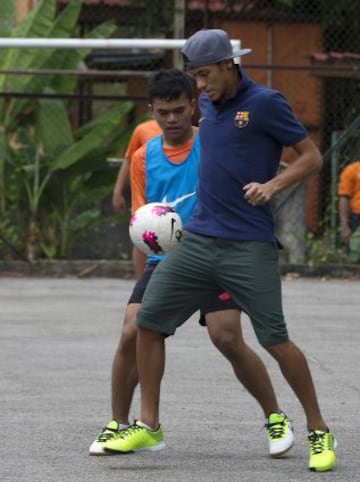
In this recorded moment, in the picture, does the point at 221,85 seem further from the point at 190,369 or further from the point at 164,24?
the point at 164,24

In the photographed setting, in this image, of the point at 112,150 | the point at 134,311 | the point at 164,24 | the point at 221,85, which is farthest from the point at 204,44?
the point at 164,24

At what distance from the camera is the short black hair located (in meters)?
7.09

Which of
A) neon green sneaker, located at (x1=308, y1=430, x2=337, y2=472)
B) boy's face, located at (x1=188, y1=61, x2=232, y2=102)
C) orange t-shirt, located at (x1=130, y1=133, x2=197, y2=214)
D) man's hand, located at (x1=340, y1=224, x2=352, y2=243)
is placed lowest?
man's hand, located at (x1=340, y1=224, x2=352, y2=243)

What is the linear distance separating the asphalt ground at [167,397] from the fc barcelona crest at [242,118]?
149 centimetres

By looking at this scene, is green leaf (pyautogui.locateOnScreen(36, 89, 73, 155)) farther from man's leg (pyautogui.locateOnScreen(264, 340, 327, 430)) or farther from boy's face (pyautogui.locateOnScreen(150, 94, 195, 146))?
man's leg (pyautogui.locateOnScreen(264, 340, 327, 430))

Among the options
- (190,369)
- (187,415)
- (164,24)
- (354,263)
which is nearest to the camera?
(187,415)

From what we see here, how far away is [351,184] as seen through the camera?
661 inches

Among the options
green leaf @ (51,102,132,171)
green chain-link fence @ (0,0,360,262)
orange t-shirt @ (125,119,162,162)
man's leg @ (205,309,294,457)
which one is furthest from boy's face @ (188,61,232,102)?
green leaf @ (51,102,132,171)

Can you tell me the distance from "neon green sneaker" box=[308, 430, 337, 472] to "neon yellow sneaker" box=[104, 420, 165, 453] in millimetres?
716

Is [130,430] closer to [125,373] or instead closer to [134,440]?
[134,440]

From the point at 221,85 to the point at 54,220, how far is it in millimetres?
10683

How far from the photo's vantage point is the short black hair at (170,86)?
7.09 metres

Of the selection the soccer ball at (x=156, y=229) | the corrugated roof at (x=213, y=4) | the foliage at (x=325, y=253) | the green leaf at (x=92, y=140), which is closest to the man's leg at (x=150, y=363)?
the soccer ball at (x=156, y=229)

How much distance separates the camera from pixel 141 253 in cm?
767
